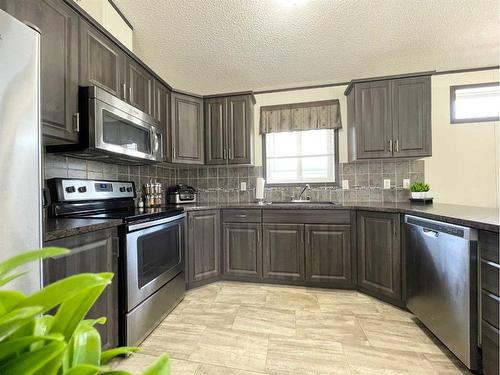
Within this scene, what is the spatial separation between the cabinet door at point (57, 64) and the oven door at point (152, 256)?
73 centimetres

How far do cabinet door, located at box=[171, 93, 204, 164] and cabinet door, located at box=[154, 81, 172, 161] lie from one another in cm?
8

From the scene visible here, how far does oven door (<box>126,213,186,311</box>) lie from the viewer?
155cm

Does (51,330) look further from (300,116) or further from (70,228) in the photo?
(300,116)

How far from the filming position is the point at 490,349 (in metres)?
A: 1.22

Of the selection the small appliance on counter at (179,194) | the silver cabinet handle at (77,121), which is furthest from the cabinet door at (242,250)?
the silver cabinet handle at (77,121)

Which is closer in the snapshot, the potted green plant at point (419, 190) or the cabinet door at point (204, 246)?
the cabinet door at point (204, 246)

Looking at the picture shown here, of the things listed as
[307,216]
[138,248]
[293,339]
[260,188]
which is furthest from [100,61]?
[293,339]

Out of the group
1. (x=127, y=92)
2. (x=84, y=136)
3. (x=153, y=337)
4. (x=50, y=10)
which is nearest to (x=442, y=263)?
(x=153, y=337)

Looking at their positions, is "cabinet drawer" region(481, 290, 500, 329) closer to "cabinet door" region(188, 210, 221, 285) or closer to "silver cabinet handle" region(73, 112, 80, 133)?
"cabinet door" region(188, 210, 221, 285)

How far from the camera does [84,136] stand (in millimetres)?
1545

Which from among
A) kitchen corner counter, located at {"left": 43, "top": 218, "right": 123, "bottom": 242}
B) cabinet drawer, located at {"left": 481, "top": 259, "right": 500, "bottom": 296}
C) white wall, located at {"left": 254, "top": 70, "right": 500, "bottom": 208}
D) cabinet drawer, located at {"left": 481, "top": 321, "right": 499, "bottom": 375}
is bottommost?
cabinet drawer, located at {"left": 481, "top": 321, "right": 499, "bottom": 375}

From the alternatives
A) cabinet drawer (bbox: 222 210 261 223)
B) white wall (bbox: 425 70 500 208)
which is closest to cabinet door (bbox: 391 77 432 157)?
white wall (bbox: 425 70 500 208)

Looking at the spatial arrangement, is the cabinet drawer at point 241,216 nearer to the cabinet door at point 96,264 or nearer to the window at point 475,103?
the cabinet door at point 96,264

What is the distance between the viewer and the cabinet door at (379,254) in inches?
82.6
